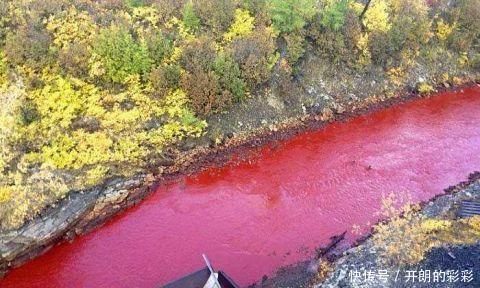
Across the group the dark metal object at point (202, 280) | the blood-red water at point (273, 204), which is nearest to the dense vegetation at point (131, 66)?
the blood-red water at point (273, 204)

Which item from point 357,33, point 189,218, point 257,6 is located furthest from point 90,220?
point 357,33

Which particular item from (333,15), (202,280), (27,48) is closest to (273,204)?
(202,280)

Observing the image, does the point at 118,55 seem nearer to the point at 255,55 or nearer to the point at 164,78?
the point at 164,78

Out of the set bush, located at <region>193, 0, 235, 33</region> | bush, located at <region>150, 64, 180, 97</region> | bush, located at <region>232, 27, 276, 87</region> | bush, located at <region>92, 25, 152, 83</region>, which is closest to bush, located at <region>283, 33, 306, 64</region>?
bush, located at <region>232, 27, 276, 87</region>

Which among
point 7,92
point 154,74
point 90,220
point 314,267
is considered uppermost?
point 7,92

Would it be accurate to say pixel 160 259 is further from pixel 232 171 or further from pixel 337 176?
pixel 337 176

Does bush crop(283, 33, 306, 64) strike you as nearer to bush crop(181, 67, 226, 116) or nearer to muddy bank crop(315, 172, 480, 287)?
bush crop(181, 67, 226, 116)
